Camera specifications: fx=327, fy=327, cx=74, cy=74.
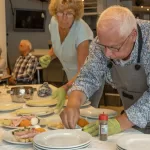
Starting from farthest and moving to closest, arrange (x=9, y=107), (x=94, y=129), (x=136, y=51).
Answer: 1. (x=9, y=107)
2. (x=136, y=51)
3. (x=94, y=129)

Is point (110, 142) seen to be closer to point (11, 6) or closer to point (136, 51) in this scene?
point (136, 51)

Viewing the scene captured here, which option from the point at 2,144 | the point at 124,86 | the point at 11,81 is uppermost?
the point at 124,86

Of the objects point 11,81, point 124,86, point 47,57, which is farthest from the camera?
point 11,81

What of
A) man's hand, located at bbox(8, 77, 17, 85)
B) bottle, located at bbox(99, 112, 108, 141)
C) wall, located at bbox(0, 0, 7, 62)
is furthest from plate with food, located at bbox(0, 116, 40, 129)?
wall, located at bbox(0, 0, 7, 62)

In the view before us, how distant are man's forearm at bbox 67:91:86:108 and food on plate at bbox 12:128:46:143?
0.24 metres

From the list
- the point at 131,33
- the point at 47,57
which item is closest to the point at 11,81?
the point at 47,57

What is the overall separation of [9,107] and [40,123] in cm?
45

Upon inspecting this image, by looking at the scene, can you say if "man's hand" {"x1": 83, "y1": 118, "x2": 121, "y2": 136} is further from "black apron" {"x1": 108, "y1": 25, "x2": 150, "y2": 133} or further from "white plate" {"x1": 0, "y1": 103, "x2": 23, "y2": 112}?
"white plate" {"x1": 0, "y1": 103, "x2": 23, "y2": 112}

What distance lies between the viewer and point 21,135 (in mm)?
1414

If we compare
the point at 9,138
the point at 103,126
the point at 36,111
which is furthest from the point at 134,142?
the point at 36,111

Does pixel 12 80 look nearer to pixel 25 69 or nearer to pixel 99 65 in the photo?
pixel 25 69

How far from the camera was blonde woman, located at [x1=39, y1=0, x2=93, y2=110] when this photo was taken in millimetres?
2423

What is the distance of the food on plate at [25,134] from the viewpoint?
138 centimetres

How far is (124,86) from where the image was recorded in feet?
5.72
